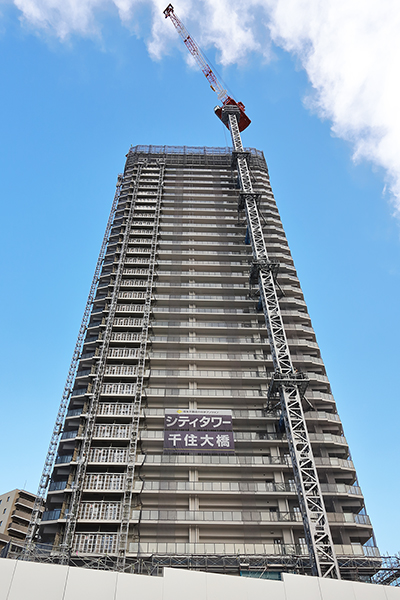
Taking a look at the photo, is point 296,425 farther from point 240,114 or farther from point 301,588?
point 240,114

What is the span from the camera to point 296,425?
31.9 metres

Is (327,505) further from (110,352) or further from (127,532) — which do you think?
(110,352)

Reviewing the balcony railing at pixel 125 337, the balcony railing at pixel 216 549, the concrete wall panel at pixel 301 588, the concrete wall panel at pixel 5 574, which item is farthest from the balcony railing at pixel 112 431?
the concrete wall panel at pixel 301 588

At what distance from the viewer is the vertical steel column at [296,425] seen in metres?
26.6

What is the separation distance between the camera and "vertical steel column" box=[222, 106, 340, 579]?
2662 cm

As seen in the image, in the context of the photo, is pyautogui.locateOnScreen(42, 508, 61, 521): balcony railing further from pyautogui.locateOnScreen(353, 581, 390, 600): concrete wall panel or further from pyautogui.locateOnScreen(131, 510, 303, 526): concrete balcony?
pyautogui.locateOnScreen(353, 581, 390, 600): concrete wall panel

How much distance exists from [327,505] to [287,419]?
749 centimetres

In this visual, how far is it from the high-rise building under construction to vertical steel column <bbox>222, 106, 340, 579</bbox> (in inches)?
43.7

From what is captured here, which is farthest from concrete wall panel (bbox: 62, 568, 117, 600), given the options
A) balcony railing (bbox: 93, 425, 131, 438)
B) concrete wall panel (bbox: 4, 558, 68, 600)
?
balcony railing (bbox: 93, 425, 131, 438)

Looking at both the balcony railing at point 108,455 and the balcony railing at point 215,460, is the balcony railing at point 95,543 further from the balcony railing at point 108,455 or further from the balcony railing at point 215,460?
the balcony railing at point 215,460

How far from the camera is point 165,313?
44.7 metres

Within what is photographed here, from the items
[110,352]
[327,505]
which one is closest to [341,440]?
[327,505]

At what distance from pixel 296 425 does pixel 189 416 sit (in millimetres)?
9006

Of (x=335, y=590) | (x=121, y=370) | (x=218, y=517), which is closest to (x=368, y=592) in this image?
(x=335, y=590)
